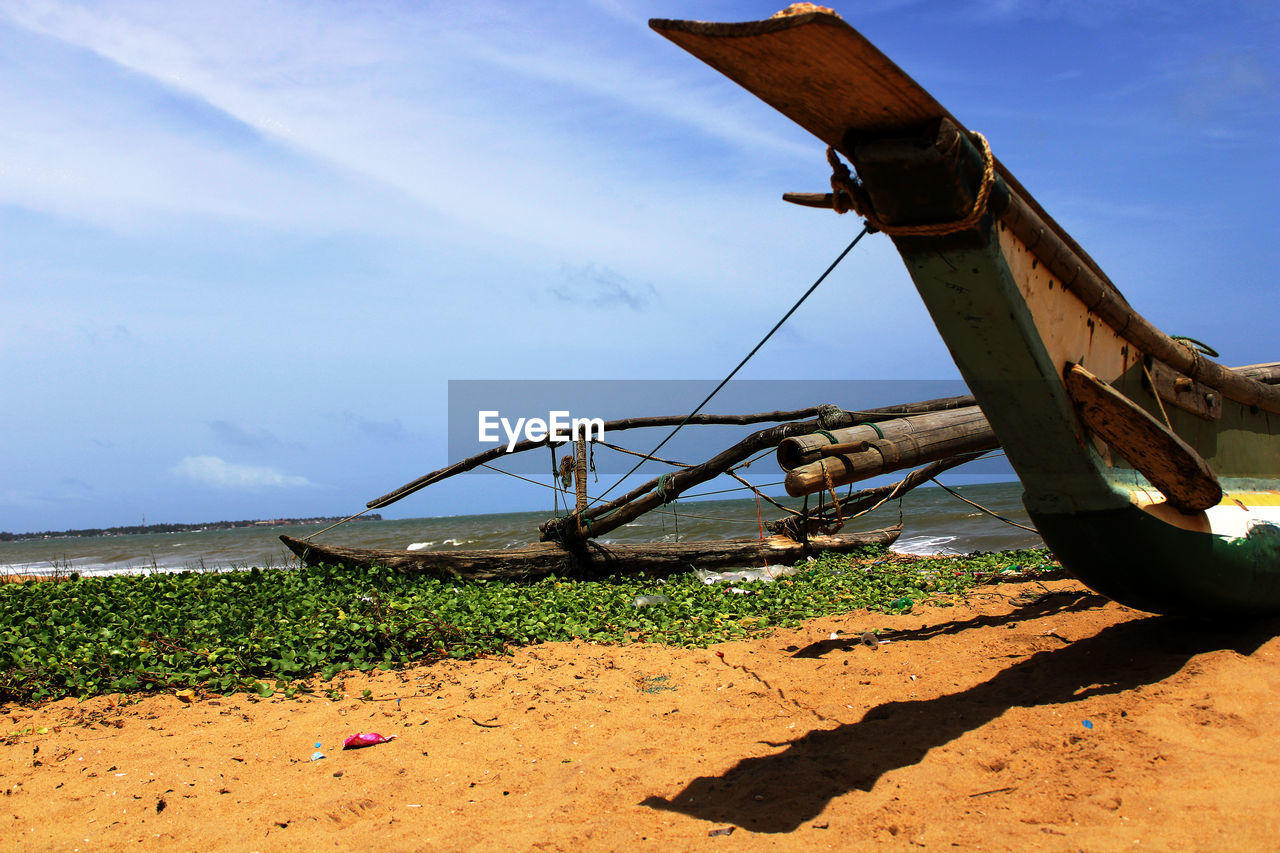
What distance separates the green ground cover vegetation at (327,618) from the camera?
16.8ft

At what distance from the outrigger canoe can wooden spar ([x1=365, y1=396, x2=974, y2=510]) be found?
272cm

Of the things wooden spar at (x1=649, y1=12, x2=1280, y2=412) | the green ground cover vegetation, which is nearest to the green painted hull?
wooden spar at (x1=649, y1=12, x2=1280, y2=412)

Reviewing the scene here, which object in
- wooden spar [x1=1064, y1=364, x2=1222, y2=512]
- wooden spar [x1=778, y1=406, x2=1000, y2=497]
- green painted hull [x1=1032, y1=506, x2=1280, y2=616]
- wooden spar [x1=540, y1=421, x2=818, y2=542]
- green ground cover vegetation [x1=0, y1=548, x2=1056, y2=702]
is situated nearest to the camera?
wooden spar [x1=1064, y1=364, x2=1222, y2=512]

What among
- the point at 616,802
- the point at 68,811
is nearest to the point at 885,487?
the point at 616,802

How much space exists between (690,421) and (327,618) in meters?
4.31

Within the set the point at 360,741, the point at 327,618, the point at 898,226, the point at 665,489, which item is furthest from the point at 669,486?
the point at 898,226

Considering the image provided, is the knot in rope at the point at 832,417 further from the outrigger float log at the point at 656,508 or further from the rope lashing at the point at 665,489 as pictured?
the rope lashing at the point at 665,489

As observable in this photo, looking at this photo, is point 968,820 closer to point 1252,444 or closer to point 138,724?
point 1252,444

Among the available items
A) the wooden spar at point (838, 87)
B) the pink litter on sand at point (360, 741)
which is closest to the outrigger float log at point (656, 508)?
the wooden spar at point (838, 87)

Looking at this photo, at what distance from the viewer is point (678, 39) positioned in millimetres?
2482

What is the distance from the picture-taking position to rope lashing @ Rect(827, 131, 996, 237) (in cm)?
292

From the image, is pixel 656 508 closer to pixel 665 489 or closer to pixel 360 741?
pixel 665 489

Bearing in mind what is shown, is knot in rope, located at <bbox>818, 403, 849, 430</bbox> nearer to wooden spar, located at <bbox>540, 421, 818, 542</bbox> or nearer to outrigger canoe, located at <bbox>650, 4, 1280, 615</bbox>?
wooden spar, located at <bbox>540, 421, 818, 542</bbox>

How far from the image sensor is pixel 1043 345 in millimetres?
3352
